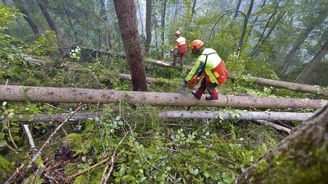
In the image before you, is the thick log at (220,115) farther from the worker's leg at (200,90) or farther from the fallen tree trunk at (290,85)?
the fallen tree trunk at (290,85)

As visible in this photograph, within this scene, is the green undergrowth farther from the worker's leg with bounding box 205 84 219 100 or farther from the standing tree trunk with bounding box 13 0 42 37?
the standing tree trunk with bounding box 13 0 42 37

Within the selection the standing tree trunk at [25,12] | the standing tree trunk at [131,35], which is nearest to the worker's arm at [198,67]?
the standing tree trunk at [131,35]

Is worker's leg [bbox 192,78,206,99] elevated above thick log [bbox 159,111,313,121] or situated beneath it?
elevated above

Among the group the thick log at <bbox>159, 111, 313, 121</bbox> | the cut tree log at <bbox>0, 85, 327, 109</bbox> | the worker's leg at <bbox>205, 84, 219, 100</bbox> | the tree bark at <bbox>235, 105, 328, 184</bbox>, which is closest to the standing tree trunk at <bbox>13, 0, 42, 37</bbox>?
the cut tree log at <bbox>0, 85, 327, 109</bbox>

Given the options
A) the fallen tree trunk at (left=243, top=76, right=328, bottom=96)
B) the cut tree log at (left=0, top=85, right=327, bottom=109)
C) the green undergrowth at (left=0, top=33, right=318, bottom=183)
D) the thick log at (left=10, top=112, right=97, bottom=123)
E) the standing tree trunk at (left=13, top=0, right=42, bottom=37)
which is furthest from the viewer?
the standing tree trunk at (left=13, top=0, right=42, bottom=37)

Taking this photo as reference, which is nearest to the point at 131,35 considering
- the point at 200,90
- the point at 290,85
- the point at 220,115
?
the point at 200,90

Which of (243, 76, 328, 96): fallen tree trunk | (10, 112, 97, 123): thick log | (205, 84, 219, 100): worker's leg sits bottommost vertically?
(243, 76, 328, 96): fallen tree trunk

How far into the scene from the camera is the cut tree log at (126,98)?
362 cm

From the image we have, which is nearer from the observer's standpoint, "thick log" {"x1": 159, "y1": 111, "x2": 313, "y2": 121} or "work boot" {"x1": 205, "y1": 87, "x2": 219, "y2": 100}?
"thick log" {"x1": 159, "y1": 111, "x2": 313, "y2": 121}

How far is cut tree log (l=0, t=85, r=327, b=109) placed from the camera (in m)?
3.62

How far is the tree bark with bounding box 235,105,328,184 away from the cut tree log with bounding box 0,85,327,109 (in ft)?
10.6

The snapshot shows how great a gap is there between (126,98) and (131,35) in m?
1.30

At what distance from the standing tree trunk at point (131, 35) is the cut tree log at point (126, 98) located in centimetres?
57

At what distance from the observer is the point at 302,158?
0.95 meters
